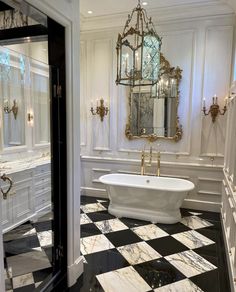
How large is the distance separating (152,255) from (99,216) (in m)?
1.21

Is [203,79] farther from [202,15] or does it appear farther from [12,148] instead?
[12,148]

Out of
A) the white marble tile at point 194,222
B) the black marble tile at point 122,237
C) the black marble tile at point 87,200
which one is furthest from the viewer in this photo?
the black marble tile at point 87,200

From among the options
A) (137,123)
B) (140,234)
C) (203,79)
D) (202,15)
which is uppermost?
(202,15)

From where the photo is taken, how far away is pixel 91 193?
176 inches

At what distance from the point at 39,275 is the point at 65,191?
0.77m

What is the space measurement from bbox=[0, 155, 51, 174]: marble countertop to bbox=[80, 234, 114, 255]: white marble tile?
1.08 meters

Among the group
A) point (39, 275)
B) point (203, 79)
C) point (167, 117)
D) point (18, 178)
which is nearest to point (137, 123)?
point (167, 117)

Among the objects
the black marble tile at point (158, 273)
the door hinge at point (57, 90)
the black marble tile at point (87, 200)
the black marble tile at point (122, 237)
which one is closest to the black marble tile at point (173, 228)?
the black marble tile at point (122, 237)

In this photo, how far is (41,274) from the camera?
2.02 m

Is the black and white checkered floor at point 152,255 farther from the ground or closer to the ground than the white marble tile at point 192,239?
closer to the ground

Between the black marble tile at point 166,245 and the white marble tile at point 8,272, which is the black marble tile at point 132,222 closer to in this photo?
the black marble tile at point 166,245

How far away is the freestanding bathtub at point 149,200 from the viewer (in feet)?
10.7

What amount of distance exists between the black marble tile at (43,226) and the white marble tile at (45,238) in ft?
0.12

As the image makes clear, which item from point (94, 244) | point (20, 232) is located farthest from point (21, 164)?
point (94, 244)
